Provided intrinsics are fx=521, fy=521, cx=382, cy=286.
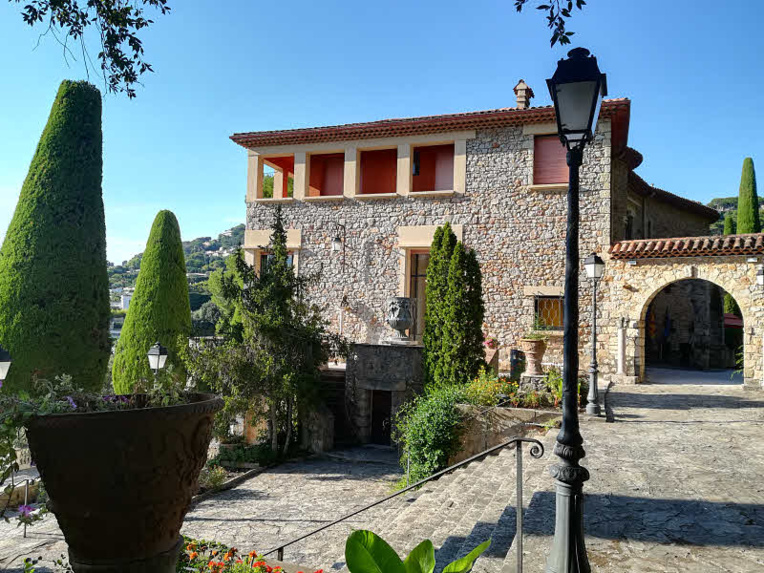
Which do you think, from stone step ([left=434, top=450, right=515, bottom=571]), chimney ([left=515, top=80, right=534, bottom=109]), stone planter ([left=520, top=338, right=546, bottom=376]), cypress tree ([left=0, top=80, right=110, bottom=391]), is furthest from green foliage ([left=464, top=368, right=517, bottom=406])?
chimney ([left=515, top=80, right=534, bottom=109])

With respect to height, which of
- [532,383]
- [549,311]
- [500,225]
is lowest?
[532,383]

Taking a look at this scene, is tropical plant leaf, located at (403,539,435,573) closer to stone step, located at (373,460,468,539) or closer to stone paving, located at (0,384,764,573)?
stone paving, located at (0,384,764,573)

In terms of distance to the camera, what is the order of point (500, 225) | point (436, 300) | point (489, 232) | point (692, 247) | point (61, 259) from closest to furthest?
point (436, 300) < point (61, 259) < point (692, 247) < point (500, 225) < point (489, 232)

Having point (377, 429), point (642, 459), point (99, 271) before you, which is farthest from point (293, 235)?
point (642, 459)

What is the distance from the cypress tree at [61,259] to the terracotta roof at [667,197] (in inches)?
595

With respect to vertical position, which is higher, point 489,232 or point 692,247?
point 489,232

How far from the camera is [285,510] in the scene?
835cm

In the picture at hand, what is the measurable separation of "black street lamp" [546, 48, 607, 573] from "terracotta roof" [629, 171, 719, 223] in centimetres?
1465

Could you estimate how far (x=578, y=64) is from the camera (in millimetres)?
3062

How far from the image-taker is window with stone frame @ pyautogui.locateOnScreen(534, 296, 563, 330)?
14.0 m

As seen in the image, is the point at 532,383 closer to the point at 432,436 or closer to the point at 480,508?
the point at 432,436

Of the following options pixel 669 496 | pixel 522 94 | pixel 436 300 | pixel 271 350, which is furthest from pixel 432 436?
pixel 522 94

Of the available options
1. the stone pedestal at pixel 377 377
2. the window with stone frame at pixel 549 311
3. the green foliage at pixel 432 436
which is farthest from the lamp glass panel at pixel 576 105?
the window with stone frame at pixel 549 311

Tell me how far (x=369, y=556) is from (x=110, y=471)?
37.0 inches
